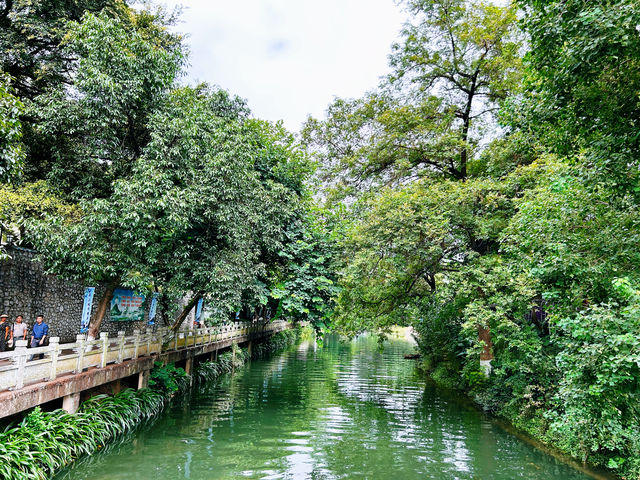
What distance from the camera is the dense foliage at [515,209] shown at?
5.79 metres

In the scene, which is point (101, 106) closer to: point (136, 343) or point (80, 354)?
point (80, 354)

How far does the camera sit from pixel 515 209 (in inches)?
504

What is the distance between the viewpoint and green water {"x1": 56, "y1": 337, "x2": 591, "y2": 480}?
8219 mm

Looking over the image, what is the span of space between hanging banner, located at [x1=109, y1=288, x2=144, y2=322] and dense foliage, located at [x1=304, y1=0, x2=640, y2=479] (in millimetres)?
8336

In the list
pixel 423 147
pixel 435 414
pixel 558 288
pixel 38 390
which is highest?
pixel 423 147

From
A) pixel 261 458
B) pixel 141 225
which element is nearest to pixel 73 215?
pixel 141 225

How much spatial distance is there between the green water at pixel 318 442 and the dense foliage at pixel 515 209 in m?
1.60

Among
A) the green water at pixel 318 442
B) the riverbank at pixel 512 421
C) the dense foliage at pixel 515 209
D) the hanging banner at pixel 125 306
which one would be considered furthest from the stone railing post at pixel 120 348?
the riverbank at pixel 512 421

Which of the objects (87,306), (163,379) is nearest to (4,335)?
(87,306)

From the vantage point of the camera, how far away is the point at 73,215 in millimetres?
10250

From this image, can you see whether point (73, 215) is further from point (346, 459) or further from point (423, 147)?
point (423, 147)

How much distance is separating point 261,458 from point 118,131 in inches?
349

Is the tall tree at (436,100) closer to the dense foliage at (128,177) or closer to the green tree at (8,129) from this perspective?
the dense foliage at (128,177)

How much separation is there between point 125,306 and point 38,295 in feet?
10.8
